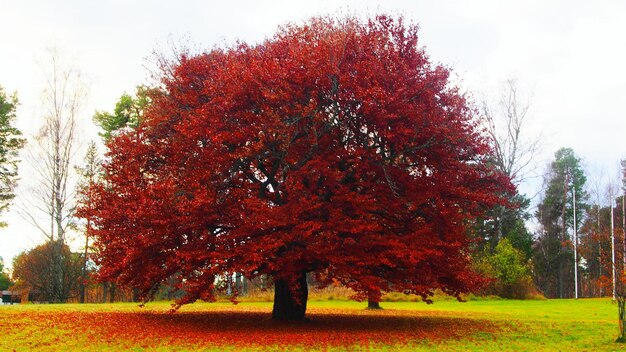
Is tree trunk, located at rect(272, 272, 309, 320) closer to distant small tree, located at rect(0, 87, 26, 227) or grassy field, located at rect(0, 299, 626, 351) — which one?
grassy field, located at rect(0, 299, 626, 351)

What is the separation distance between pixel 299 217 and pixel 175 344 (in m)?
5.07

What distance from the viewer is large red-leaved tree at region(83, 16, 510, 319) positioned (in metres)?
16.2

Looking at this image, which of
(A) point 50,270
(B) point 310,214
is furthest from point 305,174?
(A) point 50,270

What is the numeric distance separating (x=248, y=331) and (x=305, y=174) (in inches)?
200

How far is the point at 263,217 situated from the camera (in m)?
15.9

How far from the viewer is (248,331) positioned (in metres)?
16.6

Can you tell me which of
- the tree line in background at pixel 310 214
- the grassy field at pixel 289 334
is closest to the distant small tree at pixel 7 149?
the tree line in background at pixel 310 214

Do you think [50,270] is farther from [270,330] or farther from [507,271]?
[507,271]

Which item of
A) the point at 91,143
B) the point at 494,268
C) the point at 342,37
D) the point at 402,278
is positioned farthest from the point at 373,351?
the point at 91,143

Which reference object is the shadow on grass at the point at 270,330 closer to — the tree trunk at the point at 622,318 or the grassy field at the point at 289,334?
the grassy field at the point at 289,334

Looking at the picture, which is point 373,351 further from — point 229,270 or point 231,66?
point 231,66

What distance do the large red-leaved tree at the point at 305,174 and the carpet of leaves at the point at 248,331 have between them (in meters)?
1.28

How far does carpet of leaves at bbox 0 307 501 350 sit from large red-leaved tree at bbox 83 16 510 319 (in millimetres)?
1275

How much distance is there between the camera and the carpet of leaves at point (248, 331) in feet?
46.2
